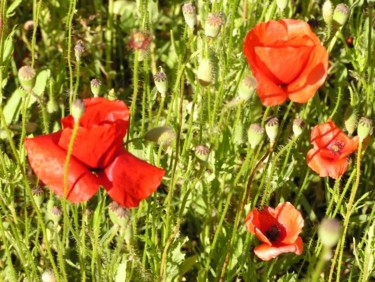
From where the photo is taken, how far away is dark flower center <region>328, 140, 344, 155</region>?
72.0 inches

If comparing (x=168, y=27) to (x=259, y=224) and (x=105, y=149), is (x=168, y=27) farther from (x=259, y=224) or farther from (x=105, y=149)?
(x=105, y=149)

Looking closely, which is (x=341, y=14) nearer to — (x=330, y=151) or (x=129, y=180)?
(x=330, y=151)

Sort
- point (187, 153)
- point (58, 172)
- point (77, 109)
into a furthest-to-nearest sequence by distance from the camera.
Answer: point (187, 153)
point (58, 172)
point (77, 109)

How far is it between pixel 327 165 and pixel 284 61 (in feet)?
1.39

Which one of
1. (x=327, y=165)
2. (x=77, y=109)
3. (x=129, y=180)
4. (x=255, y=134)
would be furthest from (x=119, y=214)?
(x=327, y=165)

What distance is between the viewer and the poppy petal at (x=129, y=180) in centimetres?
129

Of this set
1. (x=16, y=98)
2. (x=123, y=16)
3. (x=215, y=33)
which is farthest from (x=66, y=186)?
(x=123, y=16)

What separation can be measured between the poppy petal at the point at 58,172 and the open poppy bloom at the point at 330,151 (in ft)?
2.29

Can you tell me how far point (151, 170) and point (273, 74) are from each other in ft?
1.16

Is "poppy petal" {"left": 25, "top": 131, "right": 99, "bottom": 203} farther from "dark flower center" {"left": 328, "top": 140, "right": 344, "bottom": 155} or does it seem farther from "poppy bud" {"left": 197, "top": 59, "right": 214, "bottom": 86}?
"dark flower center" {"left": 328, "top": 140, "right": 344, "bottom": 155}

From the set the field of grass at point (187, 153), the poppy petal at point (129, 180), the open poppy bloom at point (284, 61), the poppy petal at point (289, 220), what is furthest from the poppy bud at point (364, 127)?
the poppy petal at point (129, 180)

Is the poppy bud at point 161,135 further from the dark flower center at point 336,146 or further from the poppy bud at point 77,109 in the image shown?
the dark flower center at point 336,146

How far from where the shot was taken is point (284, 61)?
1459mm

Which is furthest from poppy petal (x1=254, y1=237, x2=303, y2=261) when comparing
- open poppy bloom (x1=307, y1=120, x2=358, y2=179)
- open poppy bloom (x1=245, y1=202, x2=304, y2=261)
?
open poppy bloom (x1=307, y1=120, x2=358, y2=179)
